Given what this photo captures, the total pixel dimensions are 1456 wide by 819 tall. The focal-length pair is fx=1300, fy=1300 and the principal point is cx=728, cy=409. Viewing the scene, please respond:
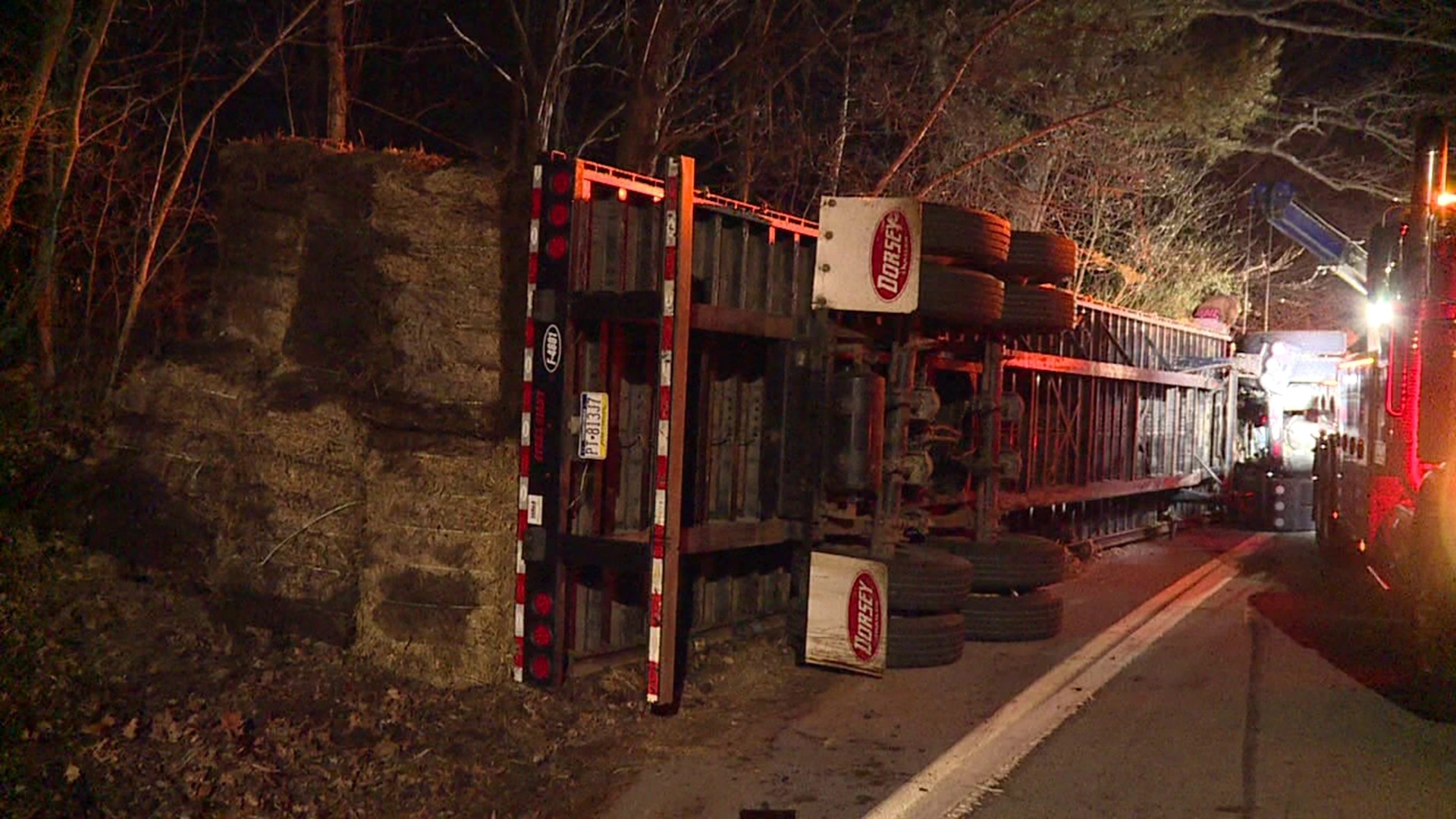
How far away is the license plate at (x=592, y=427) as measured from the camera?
7.76 m

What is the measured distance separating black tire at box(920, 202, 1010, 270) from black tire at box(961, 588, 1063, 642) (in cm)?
280

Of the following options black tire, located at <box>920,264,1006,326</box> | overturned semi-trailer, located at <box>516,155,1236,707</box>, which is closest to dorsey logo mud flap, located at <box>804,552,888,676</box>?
overturned semi-trailer, located at <box>516,155,1236,707</box>

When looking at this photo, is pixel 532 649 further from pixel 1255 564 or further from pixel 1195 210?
pixel 1195 210

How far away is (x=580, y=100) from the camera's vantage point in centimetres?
1998

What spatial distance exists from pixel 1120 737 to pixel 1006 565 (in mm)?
2888

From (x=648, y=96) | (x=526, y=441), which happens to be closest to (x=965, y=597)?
(x=526, y=441)

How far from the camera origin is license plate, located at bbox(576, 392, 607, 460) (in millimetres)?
7762

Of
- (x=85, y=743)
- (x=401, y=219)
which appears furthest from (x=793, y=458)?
(x=85, y=743)

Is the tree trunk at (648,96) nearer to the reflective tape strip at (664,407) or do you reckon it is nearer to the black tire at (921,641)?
the black tire at (921,641)

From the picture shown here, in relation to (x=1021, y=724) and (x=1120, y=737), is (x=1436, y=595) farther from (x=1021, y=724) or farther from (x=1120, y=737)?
(x=1021, y=724)

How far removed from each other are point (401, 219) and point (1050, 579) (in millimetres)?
6127

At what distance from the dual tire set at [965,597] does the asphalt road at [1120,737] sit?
159 millimetres

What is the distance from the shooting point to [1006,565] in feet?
35.2

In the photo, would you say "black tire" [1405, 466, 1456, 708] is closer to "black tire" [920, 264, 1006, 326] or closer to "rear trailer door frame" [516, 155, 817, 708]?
"black tire" [920, 264, 1006, 326]
